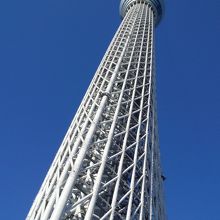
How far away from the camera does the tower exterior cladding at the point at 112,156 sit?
46.7ft

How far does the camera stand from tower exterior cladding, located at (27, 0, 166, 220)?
14.2 meters

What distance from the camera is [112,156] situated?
54.2ft

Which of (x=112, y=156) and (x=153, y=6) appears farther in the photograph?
(x=153, y=6)

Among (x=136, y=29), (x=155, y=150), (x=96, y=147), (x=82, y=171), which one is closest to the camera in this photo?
(x=82, y=171)

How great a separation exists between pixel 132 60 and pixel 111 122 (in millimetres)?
9294

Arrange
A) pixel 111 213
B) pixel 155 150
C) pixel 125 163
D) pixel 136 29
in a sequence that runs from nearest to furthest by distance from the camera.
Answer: pixel 111 213
pixel 125 163
pixel 155 150
pixel 136 29

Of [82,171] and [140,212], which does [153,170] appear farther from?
[82,171]

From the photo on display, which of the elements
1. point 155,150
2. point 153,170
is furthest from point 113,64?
point 153,170

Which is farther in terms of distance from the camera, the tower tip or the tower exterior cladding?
the tower tip

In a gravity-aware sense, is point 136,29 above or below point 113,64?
above

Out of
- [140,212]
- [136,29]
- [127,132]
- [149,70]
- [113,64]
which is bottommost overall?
[140,212]

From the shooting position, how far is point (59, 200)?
13031mm

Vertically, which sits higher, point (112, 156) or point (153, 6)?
point (153, 6)

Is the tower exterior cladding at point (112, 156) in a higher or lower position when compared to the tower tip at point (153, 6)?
lower
